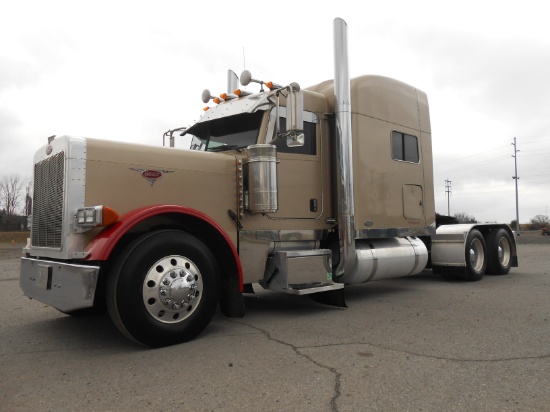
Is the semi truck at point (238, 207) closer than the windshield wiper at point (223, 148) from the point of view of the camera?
Yes

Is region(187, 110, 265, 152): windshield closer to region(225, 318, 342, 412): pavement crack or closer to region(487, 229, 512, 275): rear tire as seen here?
region(225, 318, 342, 412): pavement crack

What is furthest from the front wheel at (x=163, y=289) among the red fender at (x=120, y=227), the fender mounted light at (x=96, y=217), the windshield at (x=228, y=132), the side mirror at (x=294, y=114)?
the windshield at (x=228, y=132)

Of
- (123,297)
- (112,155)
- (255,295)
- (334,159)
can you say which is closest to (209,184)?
(112,155)

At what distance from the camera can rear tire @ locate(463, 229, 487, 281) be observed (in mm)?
8641

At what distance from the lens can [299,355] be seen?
384cm

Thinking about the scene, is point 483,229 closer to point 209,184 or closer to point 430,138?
point 430,138

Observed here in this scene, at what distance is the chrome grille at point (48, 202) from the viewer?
14.4 ft

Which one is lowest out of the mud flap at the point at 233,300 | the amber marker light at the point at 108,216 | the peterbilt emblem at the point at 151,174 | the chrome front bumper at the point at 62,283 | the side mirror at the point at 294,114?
the mud flap at the point at 233,300

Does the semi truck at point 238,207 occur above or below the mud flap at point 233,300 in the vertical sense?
above

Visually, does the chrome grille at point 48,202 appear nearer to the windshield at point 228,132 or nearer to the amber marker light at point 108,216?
the amber marker light at point 108,216

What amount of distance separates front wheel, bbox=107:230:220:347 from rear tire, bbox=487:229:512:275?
731cm

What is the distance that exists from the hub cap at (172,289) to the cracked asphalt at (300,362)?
0.32 metres

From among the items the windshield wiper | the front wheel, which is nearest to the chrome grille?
the front wheel

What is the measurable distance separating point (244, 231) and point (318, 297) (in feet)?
5.58
